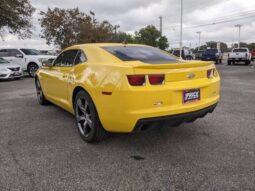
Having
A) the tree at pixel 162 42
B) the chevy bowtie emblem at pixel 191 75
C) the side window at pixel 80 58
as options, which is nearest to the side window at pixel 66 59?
the side window at pixel 80 58

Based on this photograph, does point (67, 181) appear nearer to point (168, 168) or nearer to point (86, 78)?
point (168, 168)

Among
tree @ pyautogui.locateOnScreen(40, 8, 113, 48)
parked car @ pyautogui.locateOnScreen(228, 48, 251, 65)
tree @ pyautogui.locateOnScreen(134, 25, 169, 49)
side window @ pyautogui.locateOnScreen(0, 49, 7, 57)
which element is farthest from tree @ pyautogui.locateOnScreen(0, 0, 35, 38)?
tree @ pyautogui.locateOnScreen(134, 25, 169, 49)

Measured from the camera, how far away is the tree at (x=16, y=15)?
56.1 feet

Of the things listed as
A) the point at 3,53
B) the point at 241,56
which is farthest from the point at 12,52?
the point at 241,56

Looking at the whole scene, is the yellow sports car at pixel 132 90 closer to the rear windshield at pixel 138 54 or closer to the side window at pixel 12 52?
the rear windshield at pixel 138 54

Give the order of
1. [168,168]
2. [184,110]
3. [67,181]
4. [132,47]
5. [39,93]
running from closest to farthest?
[67,181] < [168,168] < [184,110] < [132,47] < [39,93]

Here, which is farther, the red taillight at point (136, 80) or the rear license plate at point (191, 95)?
the rear license plate at point (191, 95)

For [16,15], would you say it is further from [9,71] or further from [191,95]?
[191,95]

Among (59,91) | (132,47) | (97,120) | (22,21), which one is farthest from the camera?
(22,21)

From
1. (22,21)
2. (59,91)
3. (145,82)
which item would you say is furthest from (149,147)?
(22,21)

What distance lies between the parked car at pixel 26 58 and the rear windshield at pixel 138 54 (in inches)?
463

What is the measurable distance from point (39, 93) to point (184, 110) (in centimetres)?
442

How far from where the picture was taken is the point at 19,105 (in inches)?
270

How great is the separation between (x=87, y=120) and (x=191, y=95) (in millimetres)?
1546
